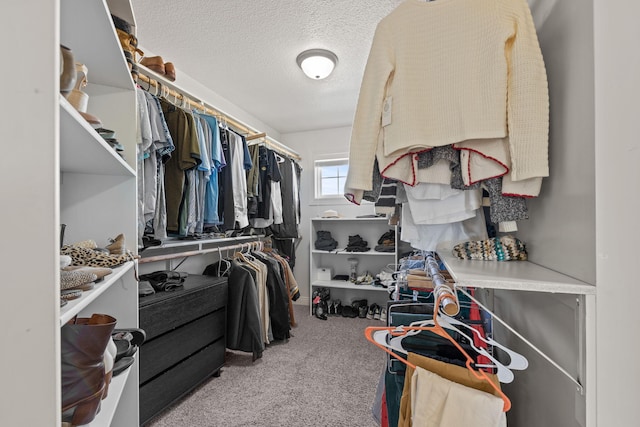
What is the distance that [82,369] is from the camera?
0.66m

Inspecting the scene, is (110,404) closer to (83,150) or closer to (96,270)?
A: (96,270)

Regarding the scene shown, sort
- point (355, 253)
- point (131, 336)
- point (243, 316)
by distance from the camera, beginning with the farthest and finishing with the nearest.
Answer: point (355, 253) < point (243, 316) < point (131, 336)

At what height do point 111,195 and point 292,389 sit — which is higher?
point 111,195

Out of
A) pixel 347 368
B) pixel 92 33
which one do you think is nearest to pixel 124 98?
pixel 92 33

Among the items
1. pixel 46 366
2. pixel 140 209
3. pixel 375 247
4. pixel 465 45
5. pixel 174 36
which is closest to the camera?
pixel 46 366

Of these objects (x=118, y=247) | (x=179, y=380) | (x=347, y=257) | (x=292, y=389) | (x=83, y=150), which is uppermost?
(x=83, y=150)

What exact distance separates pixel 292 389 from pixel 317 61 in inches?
90.3

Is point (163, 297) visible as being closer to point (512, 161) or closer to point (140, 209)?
point (140, 209)

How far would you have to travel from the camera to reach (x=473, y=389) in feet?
2.25

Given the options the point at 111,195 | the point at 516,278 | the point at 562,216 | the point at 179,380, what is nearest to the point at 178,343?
the point at 179,380

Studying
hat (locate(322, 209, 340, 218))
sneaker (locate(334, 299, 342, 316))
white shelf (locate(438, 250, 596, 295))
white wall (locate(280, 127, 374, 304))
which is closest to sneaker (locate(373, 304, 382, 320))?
sneaker (locate(334, 299, 342, 316))

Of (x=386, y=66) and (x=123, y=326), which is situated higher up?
(x=386, y=66)

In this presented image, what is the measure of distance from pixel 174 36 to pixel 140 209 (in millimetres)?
1214

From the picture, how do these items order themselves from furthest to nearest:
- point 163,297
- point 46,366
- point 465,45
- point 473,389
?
point 163,297 → point 465,45 → point 473,389 → point 46,366
